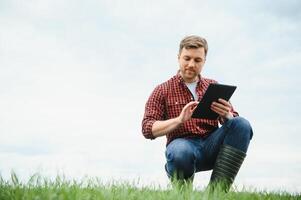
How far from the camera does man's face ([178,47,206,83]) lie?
222 inches

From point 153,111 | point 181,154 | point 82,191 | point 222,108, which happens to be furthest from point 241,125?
point 82,191

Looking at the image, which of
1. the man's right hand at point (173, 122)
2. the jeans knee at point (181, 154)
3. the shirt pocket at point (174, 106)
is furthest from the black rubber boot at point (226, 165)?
the shirt pocket at point (174, 106)

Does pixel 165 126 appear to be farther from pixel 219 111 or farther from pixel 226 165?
pixel 226 165

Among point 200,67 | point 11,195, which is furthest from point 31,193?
point 200,67

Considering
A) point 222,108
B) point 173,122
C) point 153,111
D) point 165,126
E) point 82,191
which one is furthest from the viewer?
point 153,111

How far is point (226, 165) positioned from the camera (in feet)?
17.9

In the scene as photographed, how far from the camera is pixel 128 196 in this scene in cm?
399

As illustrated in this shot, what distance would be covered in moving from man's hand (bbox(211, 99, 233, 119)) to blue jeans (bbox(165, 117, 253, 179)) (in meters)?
0.09

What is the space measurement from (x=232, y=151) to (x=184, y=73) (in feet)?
3.81

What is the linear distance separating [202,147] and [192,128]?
0.88ft

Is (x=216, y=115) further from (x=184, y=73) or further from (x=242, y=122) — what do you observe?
(x=184, y=73)

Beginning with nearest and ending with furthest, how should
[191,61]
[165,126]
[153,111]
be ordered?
1. [165,126]
2. [191,61]
3. [153,111]

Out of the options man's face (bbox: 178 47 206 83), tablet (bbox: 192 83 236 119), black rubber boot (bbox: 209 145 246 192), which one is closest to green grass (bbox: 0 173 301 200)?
black rubber boot (bbox: 209 145 246 192)

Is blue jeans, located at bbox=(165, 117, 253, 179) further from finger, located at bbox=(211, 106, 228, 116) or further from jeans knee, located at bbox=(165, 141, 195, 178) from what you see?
finger, located at bbox=(211, 106, 228, 116)
